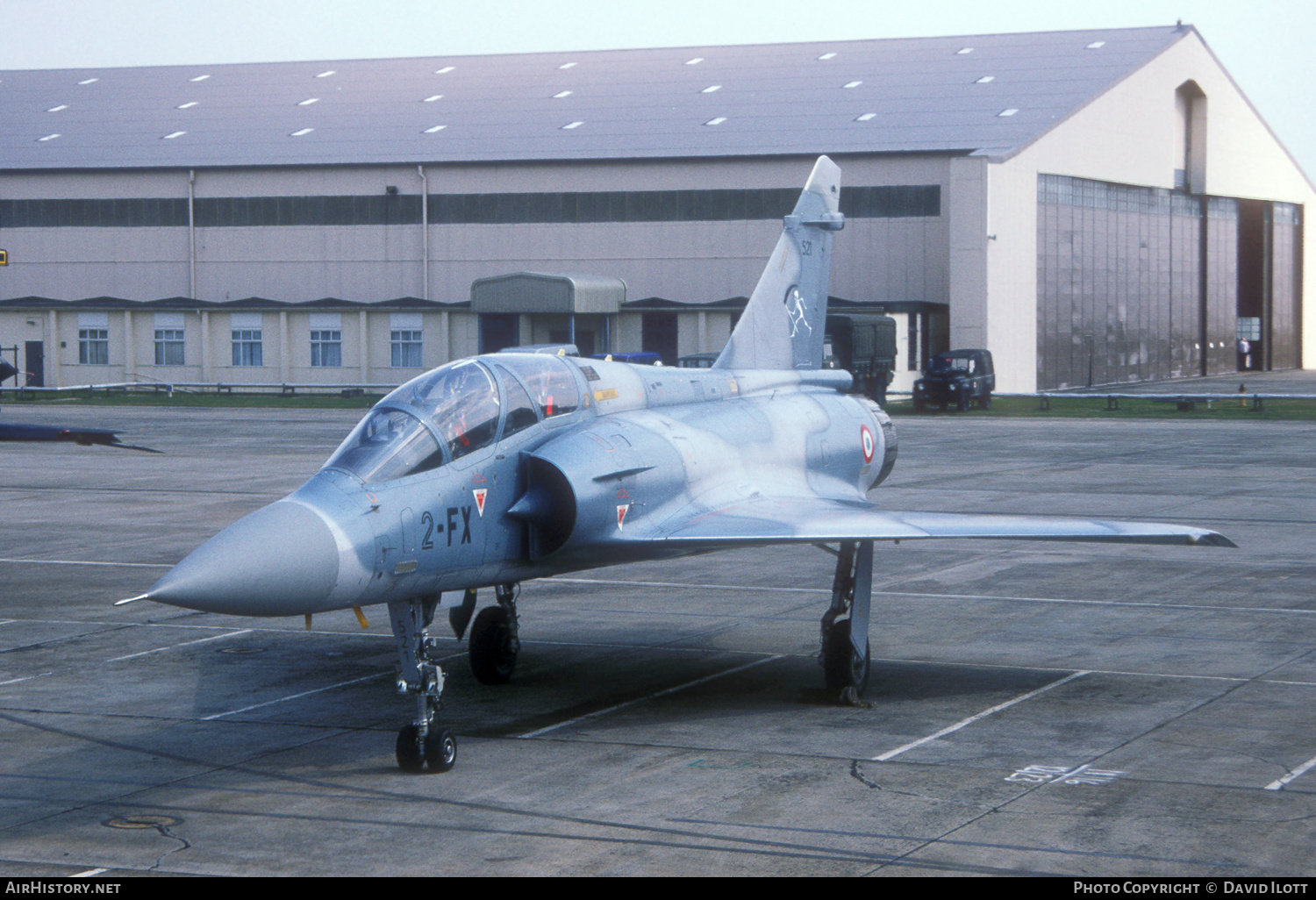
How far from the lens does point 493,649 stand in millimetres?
16141

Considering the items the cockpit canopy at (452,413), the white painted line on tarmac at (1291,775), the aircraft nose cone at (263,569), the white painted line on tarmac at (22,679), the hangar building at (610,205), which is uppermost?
the hangar building at (610,205)

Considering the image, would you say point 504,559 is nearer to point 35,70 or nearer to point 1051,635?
point 1051,635

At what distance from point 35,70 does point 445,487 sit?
89135 mm

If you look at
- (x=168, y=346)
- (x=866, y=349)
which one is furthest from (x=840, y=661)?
(x=168, y=346)

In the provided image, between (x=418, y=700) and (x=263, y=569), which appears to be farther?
(x=418, y=700)

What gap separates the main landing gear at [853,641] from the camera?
15.2 metres

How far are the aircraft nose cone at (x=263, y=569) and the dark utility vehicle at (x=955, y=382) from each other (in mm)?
50531

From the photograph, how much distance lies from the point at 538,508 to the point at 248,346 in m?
62.9

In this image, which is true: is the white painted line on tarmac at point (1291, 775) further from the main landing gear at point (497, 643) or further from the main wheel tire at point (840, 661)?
the main landing gear at point (497, 643)

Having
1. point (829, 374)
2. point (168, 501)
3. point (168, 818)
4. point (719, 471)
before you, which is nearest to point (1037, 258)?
point (168, 501)

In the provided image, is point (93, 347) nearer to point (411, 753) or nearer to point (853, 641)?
point (853, 641)

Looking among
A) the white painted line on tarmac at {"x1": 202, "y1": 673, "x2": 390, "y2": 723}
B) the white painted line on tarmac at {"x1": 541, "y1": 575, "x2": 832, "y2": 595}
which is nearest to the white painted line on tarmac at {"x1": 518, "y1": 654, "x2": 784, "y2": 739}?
the white painted line on tarmac at {"x1": 202, "y1": 673, "x2": 390, "y2": 723}

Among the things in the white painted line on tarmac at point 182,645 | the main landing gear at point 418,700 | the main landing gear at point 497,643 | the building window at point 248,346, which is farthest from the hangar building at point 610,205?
the main landing gear at point 418,700

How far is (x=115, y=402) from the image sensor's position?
Answer: 68.0 metres
